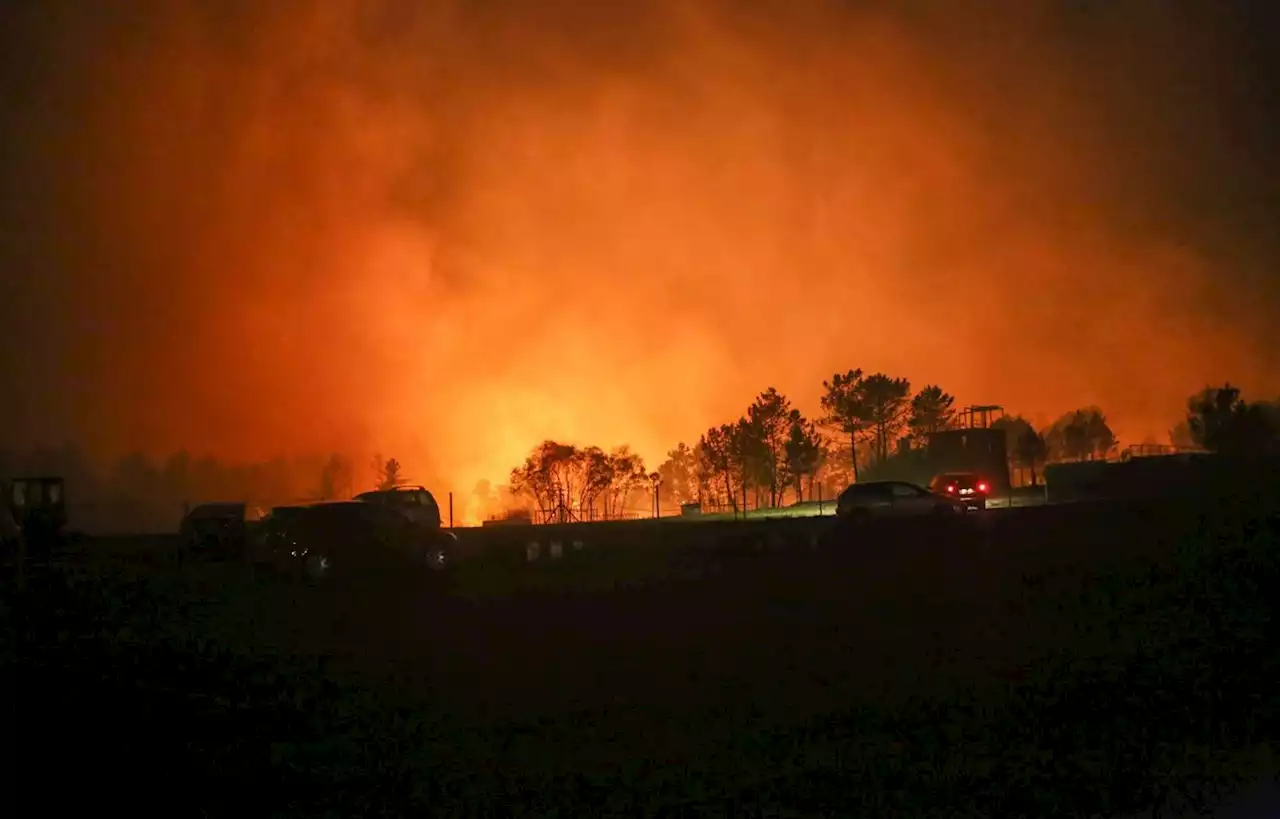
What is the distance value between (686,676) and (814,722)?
2.36 m

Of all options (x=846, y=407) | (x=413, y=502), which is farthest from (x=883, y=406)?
(x=413, y=502)

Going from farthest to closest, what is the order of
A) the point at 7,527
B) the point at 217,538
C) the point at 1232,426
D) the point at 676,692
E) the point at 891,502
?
the point at 1232,426
the point at 7,527
the point at 891,502
the point at 217,538
the point at 676,692

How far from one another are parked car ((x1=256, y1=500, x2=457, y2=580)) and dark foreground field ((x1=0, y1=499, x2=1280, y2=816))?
4505 mm

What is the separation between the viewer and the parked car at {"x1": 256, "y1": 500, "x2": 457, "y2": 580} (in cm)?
2673

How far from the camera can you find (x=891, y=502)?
37688 millimetres

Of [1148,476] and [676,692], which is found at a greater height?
[1148,476]

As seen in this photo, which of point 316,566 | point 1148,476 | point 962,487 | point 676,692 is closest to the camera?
point 676,692

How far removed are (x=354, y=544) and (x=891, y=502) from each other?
60.4ft

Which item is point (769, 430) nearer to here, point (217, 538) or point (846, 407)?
point (846, 407)

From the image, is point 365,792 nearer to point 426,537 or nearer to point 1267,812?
point 1267,812

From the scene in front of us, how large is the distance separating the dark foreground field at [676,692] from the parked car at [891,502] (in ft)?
48.8

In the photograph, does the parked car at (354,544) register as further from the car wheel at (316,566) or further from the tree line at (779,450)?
the tree line at (779,450)

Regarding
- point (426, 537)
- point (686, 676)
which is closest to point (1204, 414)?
point (426, 537)

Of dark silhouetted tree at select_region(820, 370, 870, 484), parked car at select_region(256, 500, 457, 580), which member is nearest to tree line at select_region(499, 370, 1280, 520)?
dark silhouetted tree at select_region(820, 370, 870, 484)
